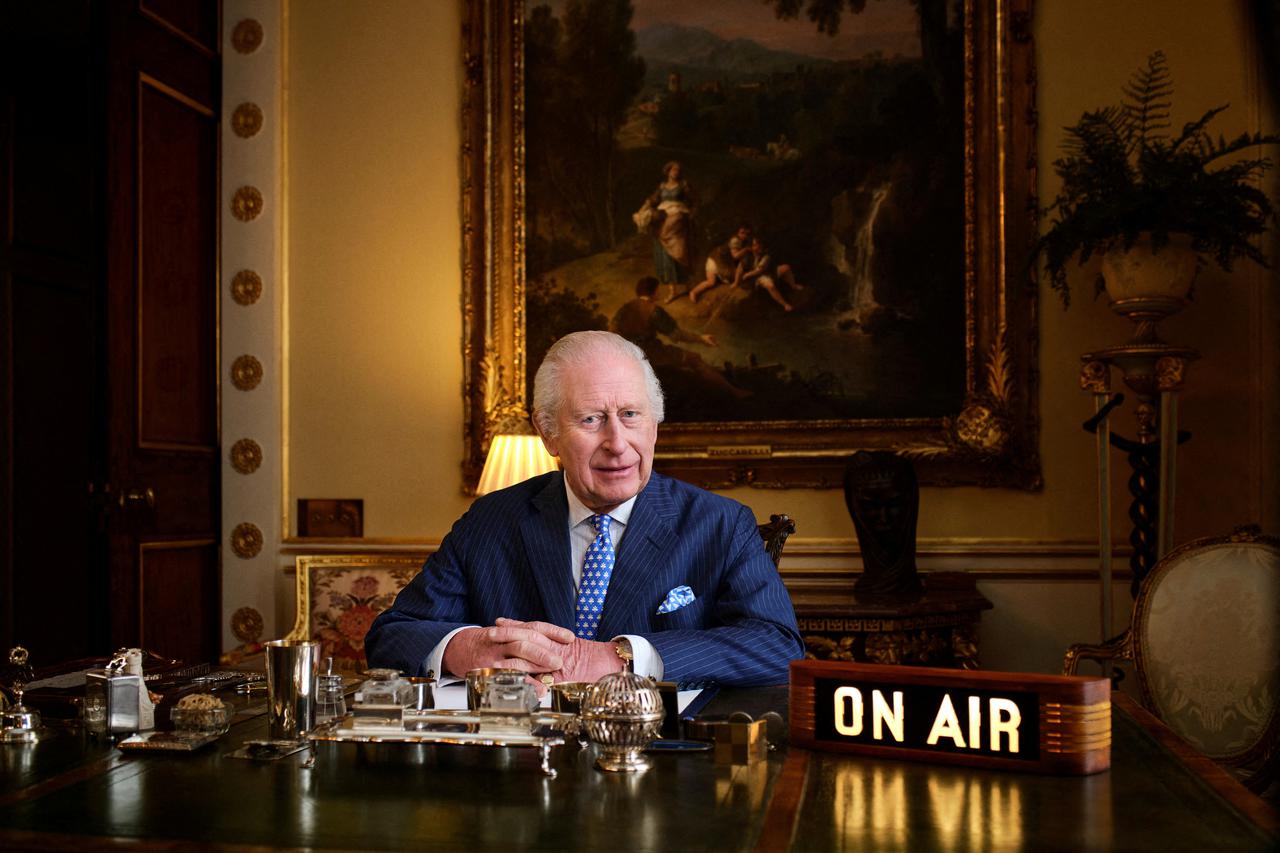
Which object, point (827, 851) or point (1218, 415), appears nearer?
point (827, 851)

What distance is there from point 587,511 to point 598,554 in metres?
0.13

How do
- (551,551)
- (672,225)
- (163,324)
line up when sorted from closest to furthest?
(551,551) < (672,225) < (163,324)

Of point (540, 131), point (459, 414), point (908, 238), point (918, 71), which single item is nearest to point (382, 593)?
point (459, 414)

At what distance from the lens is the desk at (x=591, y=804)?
1.35 meters

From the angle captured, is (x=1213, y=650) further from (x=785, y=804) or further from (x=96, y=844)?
(x=96, y=844)

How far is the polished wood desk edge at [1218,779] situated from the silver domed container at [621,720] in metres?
0.78

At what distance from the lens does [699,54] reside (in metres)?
5.24

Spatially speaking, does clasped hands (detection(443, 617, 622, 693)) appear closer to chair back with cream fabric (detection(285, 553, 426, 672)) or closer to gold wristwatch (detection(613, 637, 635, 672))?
gold wristwatch (detection(613, 637, 635, 672))

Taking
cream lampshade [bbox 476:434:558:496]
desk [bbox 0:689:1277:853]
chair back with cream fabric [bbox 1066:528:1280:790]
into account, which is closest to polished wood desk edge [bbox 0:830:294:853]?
desk [bbox 0:689:1277:853]

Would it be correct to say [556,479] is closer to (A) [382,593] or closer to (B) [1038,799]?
(B) [1038,799]

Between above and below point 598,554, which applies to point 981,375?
above

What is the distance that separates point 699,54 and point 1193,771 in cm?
425

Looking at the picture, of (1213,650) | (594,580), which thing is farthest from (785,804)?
(1213,650)

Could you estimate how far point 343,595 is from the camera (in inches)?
208
